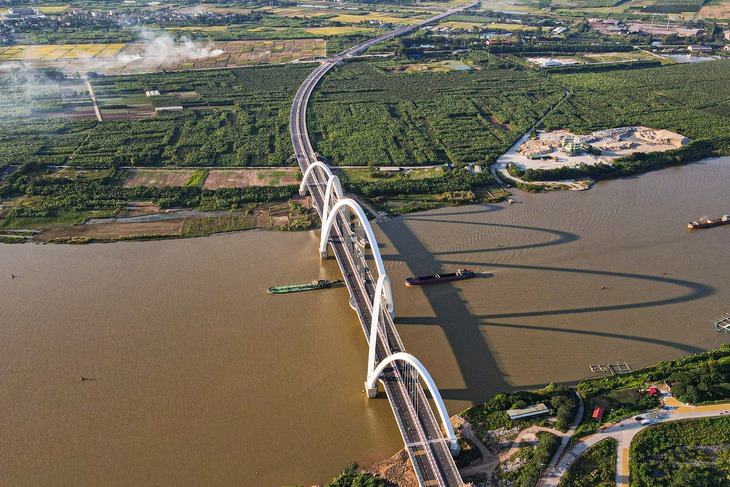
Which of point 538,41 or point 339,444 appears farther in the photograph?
point 538,41

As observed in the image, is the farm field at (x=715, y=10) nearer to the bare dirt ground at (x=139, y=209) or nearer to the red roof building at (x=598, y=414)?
the red roof building at (x=598, y=414)

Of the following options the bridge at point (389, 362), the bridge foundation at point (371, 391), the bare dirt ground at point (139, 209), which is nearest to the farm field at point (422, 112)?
the bridge at point (389, 362)

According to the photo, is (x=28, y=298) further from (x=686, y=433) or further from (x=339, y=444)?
(x=686, y=433)

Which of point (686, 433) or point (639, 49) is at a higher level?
point (639, 49)

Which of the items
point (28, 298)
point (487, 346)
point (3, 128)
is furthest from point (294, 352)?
point (3, 128)

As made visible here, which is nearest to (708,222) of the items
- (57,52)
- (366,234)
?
(366,234)

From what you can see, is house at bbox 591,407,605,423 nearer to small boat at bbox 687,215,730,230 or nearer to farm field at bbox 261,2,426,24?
small boat at bbox 687,215,730,230
